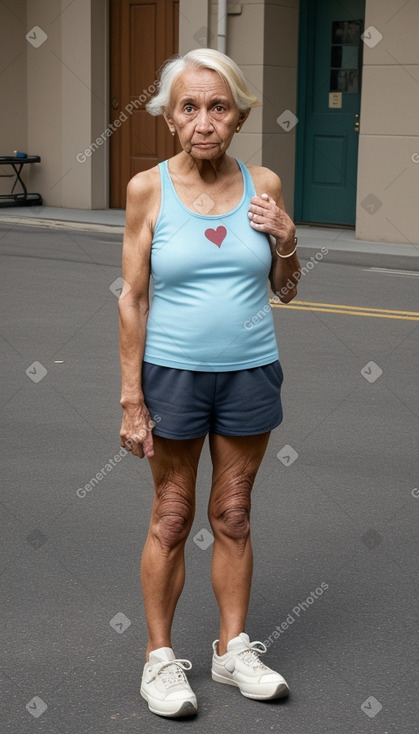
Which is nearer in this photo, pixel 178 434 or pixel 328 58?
pixel 178 434

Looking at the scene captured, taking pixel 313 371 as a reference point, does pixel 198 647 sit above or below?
above

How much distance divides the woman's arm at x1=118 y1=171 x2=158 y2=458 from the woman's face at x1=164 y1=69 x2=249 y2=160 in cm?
18

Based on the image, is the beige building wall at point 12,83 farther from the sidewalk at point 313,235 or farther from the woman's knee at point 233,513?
the woman's knee at point 233,513

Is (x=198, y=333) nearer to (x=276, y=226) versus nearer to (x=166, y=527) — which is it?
(x=276, y=226)

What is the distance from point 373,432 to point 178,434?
3326mm

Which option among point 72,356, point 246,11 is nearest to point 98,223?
point 246,11

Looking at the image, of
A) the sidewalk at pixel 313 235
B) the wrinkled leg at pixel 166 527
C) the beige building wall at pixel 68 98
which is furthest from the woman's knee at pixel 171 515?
the beige building wall at pixel 68 98

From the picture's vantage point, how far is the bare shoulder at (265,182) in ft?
12.1

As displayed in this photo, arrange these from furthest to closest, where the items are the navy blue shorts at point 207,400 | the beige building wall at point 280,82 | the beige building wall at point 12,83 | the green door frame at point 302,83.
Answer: the beige building wall at point 12,83 → the green door frame at point 302,83 → the beige building wall at point 280,82 → the navy blue shorts at point 207,400

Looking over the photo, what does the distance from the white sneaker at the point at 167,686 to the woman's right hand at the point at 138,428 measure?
2.06ft

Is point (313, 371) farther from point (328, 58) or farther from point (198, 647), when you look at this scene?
point (328, 58)

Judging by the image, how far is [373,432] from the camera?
→ 22.4 ft

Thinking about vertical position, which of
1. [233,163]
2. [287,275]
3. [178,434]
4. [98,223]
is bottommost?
[98,223]

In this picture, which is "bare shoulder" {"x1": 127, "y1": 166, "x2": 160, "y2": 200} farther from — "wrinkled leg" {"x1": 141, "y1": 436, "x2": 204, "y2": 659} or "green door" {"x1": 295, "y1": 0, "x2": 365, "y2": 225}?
"green door" {"x1": 295, "y1": 0, "x2": 365, "y2": 225}
